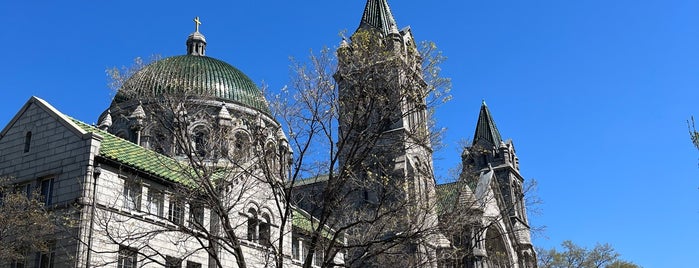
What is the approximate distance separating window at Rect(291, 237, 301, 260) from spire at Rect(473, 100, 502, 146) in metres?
41.8

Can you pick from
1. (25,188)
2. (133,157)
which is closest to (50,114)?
(25,188)

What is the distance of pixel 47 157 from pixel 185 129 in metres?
11.3

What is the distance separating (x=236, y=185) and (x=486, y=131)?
167 ft

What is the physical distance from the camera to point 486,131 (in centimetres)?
7906

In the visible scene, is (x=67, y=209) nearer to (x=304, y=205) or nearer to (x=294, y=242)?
(x=294, y=242)

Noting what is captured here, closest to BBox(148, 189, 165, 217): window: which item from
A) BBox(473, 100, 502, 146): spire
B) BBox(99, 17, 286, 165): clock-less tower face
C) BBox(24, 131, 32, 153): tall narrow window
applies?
BBox(24, 131, 32, 153): tall narrow window

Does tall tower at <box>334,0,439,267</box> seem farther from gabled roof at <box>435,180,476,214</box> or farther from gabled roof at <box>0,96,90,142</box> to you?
gabled roof at <box>0,96,90,142</box>

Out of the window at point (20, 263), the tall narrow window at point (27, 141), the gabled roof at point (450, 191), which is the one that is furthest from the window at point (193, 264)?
the gabled roof at point (450, 191)

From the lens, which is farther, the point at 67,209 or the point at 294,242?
the point at 294,242

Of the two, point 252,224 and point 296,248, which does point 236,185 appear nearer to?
point 252,224

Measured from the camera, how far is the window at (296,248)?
39312 millimetres

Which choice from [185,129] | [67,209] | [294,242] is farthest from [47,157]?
[294,242]

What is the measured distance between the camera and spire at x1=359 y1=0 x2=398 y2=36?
5619cm

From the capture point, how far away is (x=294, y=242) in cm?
3969
